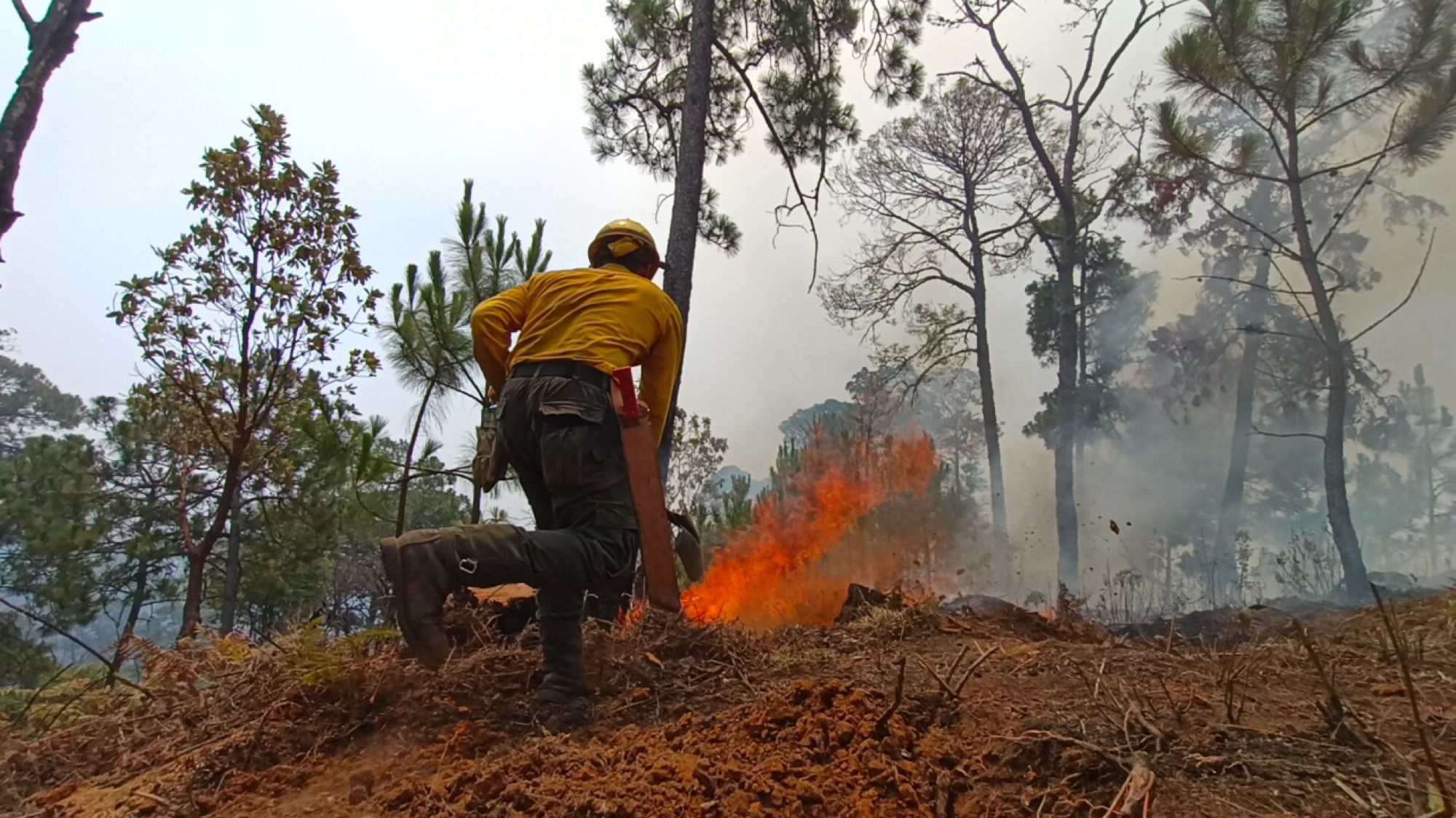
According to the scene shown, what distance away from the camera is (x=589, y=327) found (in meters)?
2.97

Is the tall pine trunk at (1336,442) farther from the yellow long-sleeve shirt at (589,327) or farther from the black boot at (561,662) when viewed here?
the black boot at (561,662)

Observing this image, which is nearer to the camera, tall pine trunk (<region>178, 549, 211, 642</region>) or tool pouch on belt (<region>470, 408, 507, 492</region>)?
tool pouch on belt (<region>470, 408, 507, 492</region>)

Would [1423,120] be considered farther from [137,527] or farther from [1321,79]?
[137,527]

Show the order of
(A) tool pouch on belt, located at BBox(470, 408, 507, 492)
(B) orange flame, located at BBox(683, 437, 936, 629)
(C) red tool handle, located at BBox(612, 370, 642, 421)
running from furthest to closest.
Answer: (B) orange flame, located at BBox(683, 437, 936, 629) < (A) tool pouch on belt, located at BBox(470, 408, 507, 492) < (C) red tool handle, located at BBox(612, 370, 642, 421)

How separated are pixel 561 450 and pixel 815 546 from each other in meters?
7.35

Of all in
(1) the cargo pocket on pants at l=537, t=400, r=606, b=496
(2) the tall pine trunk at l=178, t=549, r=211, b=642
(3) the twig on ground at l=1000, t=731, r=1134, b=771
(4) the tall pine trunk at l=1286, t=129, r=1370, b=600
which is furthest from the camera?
(4) the tall pine trunk at l=1286, t=129, r=1370, b=600

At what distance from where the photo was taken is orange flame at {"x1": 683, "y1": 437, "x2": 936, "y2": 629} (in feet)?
24.5

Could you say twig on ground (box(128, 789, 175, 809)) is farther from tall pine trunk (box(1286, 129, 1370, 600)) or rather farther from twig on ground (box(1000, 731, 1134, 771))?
tall pine trunk (box(1286, 129, 1370, 600))

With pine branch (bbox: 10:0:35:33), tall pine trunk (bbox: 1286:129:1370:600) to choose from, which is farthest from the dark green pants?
tall pine trunk (bbox: 1286:129:1370:600)

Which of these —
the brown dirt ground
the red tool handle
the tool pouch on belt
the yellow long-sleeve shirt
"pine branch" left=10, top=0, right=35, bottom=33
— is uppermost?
"pine branch" left=10, top=0, right=35, bottom=33

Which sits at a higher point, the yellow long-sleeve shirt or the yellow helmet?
the yellow helmet

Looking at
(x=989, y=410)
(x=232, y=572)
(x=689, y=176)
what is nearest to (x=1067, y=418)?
(x=989, y=410)

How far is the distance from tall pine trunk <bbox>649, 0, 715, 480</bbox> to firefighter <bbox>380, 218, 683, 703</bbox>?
287 centimetres

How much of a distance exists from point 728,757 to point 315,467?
504 inches
